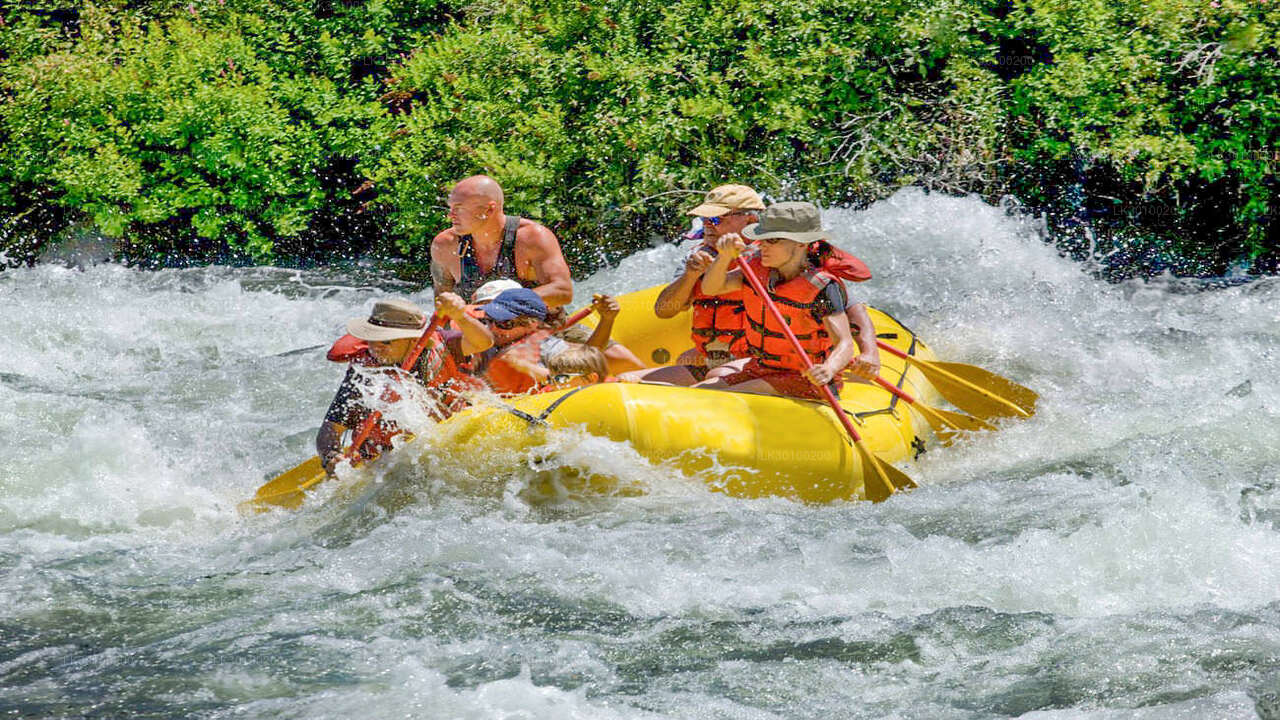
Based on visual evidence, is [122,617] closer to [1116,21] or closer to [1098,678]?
[1098,678]

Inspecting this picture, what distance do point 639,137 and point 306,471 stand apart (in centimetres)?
427

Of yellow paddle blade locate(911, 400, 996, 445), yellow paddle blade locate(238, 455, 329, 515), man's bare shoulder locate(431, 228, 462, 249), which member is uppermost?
man's bare shoulder locate(431, 228, 462, 249)

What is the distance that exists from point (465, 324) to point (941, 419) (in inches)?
83.6

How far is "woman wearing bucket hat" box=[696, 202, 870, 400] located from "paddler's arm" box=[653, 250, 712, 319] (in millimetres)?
49

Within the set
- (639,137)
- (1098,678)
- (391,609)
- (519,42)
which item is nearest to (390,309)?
(391,609)

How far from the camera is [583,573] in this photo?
4434 millimetres

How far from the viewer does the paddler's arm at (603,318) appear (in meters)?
5.12

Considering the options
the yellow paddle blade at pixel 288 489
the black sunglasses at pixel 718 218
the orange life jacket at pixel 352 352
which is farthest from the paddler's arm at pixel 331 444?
the black sunglasses at pixel 718 218

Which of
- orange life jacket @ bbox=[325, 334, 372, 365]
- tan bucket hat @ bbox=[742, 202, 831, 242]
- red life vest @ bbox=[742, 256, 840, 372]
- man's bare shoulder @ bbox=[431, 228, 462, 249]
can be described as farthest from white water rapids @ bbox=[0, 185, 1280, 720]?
man's bare shoulder @ bbox=[431, 228, 462, 249]

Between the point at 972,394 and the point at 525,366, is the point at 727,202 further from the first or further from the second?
the point at 972,394

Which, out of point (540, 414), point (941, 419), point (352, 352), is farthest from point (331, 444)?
point (941, 419)

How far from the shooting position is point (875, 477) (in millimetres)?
5113

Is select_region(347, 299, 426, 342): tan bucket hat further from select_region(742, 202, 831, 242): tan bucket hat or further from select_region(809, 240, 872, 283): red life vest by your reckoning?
select_region(809, 240, 872, 283): red life vest

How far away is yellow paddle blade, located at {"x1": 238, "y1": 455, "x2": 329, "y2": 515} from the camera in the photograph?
5.18 meters
